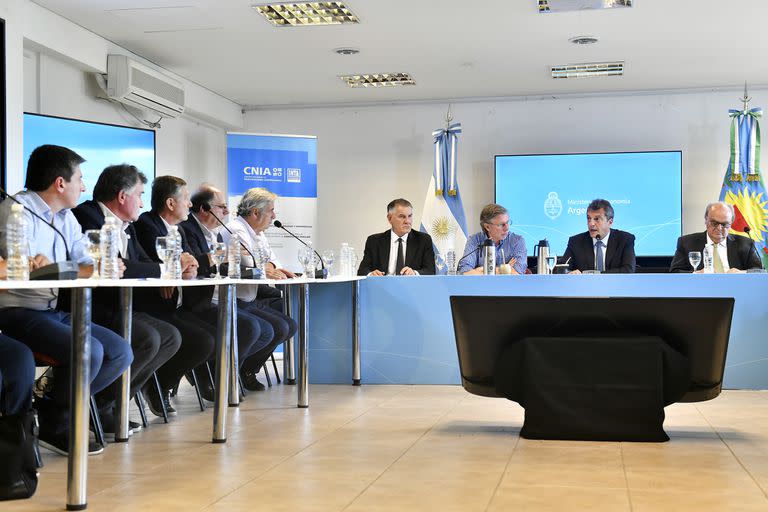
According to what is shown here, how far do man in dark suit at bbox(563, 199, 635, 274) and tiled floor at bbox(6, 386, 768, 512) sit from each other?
5.64ft

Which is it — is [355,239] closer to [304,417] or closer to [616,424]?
[304,417]

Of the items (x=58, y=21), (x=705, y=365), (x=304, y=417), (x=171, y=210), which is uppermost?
(x=58, y=21)

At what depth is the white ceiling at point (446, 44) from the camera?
668cm

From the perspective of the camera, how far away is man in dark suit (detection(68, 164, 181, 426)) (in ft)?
12.4

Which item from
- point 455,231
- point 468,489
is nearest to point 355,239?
point 455,231

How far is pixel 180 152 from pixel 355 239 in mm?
2303

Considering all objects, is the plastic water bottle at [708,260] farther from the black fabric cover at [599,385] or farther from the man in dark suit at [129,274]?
the man in dark suit at [129,274]

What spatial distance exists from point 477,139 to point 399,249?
3961 millimetres

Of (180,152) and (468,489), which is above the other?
(180,152)

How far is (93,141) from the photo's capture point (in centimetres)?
736

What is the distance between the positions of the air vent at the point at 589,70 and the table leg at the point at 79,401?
267 inches

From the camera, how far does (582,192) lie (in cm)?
949

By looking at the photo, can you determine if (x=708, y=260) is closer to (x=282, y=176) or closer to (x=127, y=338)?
(x=127, y=338)

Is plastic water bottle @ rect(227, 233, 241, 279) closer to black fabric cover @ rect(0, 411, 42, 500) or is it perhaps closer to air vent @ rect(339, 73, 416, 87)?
black fabric cover @ rect(0, 411, 42, 500)
